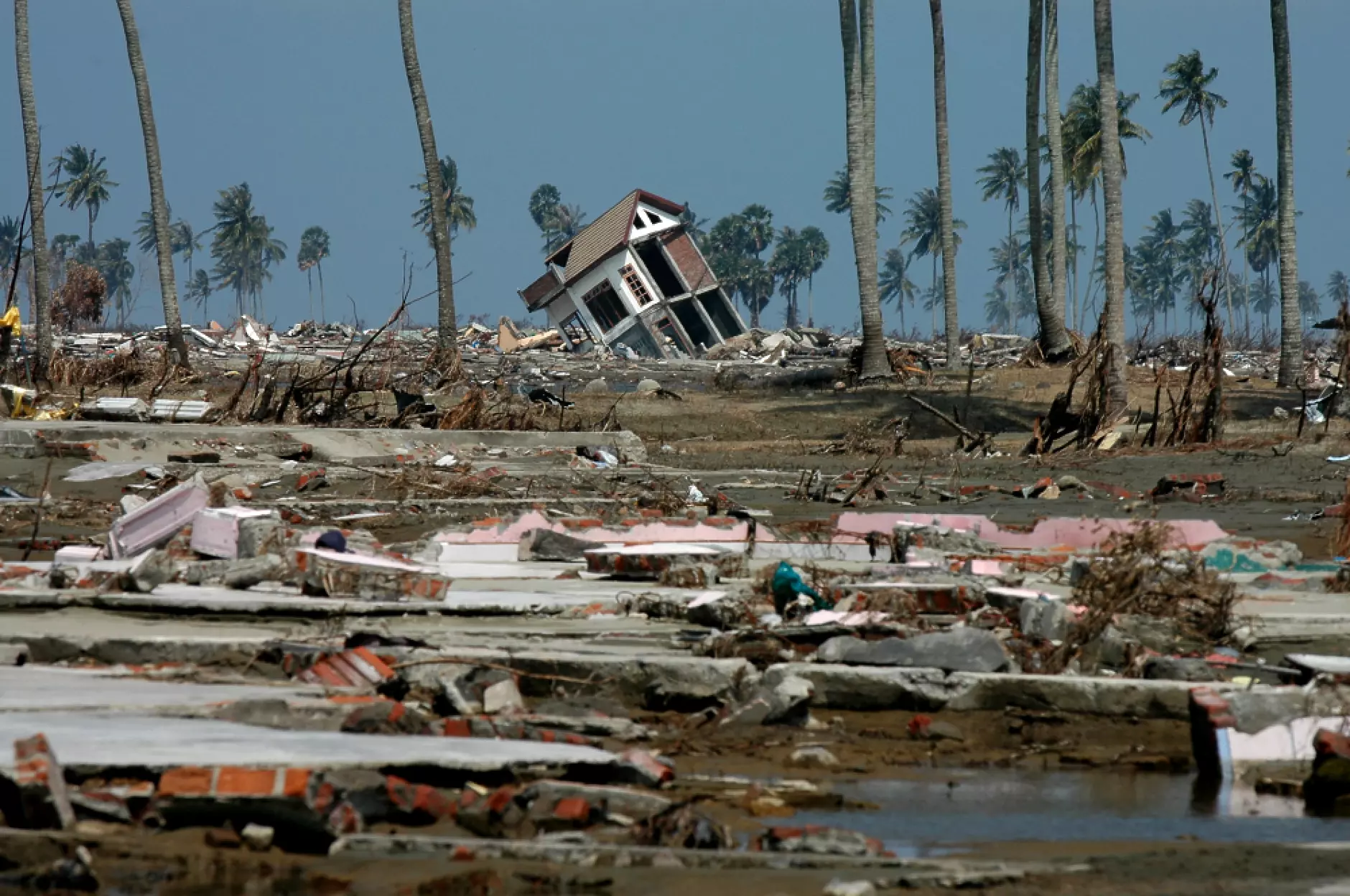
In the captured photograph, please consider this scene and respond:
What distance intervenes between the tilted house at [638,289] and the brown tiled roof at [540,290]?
0.12 ft

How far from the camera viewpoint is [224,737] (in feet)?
13.0

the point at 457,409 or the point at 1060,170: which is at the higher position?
the point at 1060,170

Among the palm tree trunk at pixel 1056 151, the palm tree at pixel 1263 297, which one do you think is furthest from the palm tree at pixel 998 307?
the palm tree trunk at pixel 1056 151

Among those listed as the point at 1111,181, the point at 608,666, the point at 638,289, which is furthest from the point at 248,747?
the point at 638,289

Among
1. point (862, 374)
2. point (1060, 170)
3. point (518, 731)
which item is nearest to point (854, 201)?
point (862, 374)

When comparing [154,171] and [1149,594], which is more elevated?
[154,171]

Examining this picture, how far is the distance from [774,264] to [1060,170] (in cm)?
9933

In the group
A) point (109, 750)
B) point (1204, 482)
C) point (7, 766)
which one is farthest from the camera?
point (1204, 482)

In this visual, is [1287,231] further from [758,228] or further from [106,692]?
[758,228]

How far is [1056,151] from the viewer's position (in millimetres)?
31078

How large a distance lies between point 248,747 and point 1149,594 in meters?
3.85

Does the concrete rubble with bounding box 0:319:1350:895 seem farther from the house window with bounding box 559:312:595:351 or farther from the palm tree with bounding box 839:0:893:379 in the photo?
the house window with bounding box 559:312:595:351

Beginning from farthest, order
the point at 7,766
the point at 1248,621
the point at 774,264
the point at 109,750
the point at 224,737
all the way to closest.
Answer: the point at 774,264
the point at 1248,621
the point at 224,737
the point at 109,750
the point at 7,766

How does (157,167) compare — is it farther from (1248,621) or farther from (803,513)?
(1248,621)
